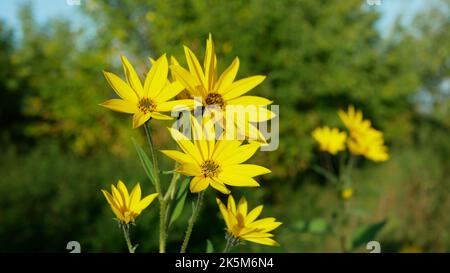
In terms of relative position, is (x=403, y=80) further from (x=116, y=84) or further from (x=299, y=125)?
(x=116, y=84)

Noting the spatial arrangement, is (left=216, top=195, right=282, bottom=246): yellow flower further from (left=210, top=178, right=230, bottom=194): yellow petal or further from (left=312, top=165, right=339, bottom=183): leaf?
(left=312, top=165, right=339, bottom=183): leaf

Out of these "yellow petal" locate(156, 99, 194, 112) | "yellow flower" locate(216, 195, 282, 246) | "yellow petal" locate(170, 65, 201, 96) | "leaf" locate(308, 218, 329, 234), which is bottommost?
"yellow flower" locate(216, 195, 282, 246)

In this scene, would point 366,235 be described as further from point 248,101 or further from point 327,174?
point 248,101

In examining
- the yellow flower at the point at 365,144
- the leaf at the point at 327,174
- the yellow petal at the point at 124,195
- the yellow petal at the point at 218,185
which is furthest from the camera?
the leaf at the point at 327,174

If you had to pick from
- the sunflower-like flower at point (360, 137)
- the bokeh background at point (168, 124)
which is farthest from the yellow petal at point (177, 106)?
the bokeh background at point (168, 124)

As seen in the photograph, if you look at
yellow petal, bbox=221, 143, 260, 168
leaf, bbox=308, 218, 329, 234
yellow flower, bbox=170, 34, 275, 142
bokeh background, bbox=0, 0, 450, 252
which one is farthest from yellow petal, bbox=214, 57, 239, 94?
bokeh background, bbox=0, 0, 450, 252

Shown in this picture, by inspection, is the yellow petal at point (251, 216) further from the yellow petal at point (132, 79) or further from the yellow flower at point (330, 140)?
the yellow flower at point (330, 140)
